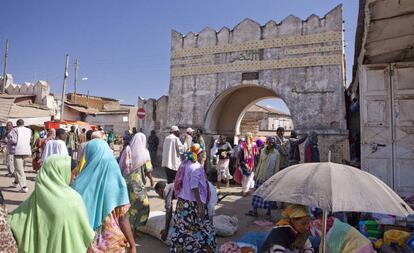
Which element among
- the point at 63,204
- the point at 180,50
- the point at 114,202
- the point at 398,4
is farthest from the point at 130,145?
the point at 180,50

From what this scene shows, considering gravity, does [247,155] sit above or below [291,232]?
above

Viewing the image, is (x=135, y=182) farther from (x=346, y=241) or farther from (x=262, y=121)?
(x=262, y=121)

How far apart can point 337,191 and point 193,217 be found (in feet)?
6.38

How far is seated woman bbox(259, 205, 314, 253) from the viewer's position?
246cm

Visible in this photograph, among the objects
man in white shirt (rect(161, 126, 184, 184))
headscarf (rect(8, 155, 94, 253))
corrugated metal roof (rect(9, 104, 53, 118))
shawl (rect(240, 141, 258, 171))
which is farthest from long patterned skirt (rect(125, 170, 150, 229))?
corrugated metal roof (rect(9, 104, 53, 118))

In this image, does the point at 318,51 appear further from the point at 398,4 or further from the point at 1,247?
the point at 1,247

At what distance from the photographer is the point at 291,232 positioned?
8.29ft

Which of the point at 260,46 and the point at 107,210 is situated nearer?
the point at 107,210

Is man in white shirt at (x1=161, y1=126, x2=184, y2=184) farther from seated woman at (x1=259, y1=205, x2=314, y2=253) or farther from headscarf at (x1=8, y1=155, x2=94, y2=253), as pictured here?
headscarf at (x1=8, y1=155, x2=94, y2=253)

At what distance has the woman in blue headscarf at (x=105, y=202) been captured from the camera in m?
2.53

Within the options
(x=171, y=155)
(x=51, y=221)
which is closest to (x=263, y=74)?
(x=171, y=155)

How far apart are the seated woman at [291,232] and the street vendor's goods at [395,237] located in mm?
2101

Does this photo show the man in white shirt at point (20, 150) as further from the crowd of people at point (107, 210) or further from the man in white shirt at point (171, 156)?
the crowd of people at point (107, 210)

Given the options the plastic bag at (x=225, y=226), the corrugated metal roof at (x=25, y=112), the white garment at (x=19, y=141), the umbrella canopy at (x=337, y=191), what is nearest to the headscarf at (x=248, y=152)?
the plastic bag at (x=225, y=226)
